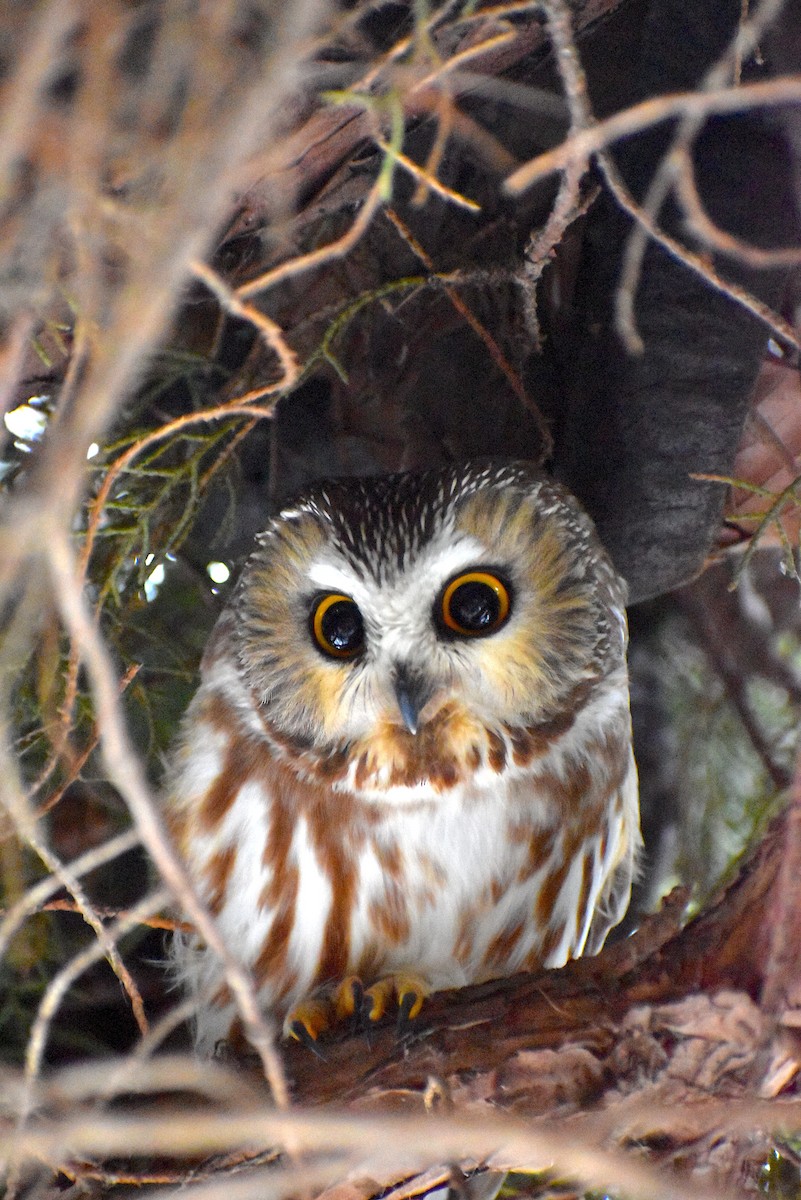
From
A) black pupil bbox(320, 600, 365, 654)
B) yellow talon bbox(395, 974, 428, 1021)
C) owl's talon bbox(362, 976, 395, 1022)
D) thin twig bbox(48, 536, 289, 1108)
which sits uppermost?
black pupil bbox(320, 600, 365, 654)

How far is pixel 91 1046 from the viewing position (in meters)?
2.66

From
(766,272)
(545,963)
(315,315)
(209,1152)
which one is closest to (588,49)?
(766,272)

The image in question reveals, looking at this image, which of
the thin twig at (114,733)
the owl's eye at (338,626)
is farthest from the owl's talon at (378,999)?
the thin twig at (114,733)

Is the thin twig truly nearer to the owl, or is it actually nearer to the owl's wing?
the owl

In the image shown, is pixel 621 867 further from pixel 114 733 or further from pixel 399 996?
pixel 114 733

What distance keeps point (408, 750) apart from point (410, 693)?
0.15 metres

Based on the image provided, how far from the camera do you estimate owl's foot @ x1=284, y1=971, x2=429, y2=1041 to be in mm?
1860

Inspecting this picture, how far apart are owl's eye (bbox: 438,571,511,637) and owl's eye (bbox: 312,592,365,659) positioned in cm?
15

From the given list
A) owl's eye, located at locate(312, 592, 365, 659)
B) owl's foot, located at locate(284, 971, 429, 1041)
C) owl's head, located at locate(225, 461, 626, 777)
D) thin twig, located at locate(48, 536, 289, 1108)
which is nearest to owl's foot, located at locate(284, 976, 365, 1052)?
owl's foot, located at locate(284, 971, 429, 1041)

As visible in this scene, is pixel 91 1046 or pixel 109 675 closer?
pixel 109 675

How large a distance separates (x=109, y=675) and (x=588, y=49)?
195 centimetres

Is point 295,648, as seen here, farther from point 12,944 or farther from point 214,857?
point 12,944

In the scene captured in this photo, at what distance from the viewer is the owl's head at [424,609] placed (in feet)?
6.52

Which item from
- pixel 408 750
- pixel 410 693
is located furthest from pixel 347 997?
pixel 410 693
